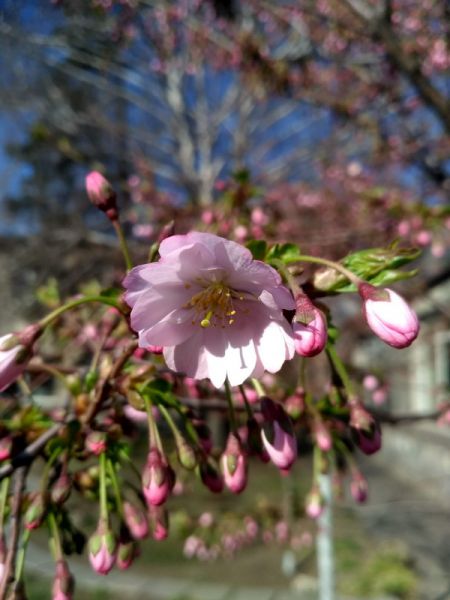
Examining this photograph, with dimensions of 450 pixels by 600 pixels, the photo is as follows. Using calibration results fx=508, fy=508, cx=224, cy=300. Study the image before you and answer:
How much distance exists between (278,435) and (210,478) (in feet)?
0.56

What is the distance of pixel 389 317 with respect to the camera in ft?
2.12

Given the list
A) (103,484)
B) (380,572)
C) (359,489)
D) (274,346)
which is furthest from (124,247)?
(380,572)

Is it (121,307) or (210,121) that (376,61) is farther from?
(210,121)

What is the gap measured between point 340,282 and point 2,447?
0.58 meters

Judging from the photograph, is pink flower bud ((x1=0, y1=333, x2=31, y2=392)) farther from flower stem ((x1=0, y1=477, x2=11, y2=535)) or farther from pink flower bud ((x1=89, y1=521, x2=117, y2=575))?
pink flower bud ((x1=89, y1=521, x2=117, y2=575))

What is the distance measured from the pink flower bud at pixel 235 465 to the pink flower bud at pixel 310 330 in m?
0.26

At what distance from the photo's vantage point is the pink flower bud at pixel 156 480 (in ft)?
2.55

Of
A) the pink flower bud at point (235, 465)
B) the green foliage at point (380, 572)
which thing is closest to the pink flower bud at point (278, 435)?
the pink flower bud at point (235, 465)

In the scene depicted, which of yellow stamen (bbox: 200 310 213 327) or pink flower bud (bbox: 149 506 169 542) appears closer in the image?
yellow stamen (bbox: 200 310 213 327)

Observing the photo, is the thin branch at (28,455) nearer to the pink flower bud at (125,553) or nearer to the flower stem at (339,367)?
the pink flower bud at (125,553)

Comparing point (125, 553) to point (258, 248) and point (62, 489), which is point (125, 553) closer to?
point (62, 489)

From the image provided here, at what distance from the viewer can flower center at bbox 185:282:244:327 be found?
31.5 inches

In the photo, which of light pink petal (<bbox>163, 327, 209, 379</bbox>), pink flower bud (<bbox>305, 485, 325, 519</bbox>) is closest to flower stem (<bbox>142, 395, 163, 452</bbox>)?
light pink petal (<bbox>163, 327, 209, 379</bbox>)

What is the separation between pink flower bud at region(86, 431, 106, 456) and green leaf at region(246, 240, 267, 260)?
38cm
